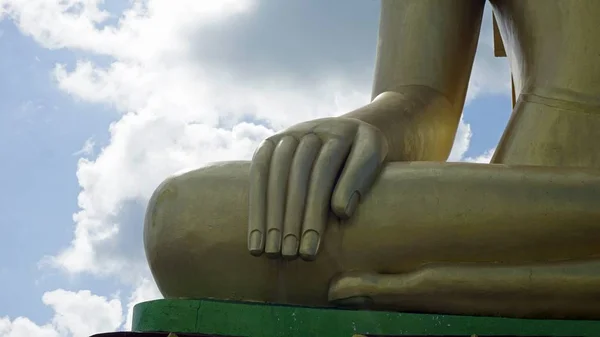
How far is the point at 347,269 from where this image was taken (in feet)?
8.00

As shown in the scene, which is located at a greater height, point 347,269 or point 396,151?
point 396,151

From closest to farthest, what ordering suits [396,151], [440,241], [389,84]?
[440,241], [396,151], [389,84]

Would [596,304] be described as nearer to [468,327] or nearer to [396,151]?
[468,327]

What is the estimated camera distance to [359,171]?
8.09ft

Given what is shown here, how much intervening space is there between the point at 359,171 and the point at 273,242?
0.96 ft

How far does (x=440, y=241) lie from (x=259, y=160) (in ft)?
1.62

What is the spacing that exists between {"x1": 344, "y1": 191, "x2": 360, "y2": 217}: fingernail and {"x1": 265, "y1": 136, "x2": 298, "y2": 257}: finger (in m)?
0.16

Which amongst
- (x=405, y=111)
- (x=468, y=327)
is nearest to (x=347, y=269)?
(x=468, y=327)

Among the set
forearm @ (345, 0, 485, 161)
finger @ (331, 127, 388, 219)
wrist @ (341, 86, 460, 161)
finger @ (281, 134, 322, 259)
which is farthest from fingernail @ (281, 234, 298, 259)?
forearm @ (345, 0, 485, 161)

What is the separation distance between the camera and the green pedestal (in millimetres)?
2240

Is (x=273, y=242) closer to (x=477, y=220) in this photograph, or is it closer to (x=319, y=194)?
(x=319, y=194)

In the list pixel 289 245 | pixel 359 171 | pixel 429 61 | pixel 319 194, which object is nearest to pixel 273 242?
pixel 289 245

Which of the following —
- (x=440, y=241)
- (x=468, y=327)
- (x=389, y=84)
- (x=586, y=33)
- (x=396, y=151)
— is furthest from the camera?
(x=389, y=84)

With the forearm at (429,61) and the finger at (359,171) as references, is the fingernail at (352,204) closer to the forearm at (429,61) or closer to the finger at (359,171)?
the finger at (359,171)
